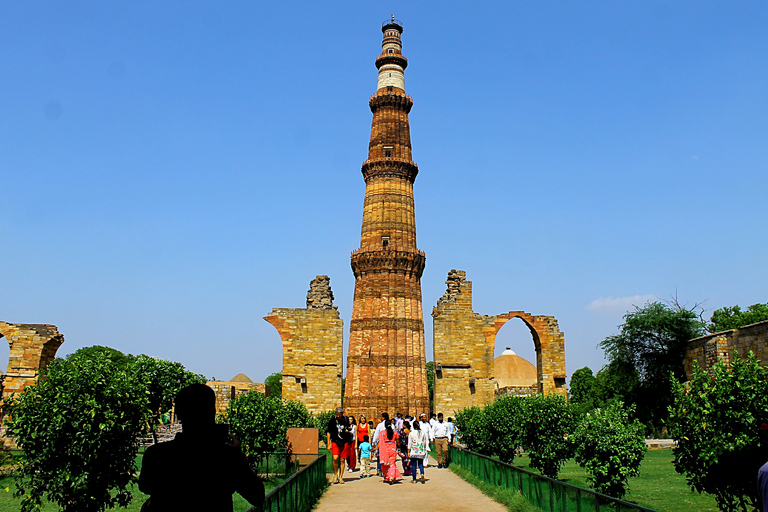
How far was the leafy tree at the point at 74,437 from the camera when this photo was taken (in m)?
8.13

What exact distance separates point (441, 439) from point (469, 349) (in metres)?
14.3

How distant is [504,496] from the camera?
29.9 feet

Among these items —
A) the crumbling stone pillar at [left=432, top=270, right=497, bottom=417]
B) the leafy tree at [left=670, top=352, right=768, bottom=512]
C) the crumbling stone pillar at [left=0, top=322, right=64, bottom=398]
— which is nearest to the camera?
the leafy tree at [left=670, top=352, right=768, bottom=512]

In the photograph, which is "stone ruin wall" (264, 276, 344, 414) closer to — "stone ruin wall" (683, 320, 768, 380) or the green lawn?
the green lawn

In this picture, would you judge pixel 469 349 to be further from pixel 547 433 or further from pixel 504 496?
pixel 504 496

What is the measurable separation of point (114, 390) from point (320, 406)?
20.4 m

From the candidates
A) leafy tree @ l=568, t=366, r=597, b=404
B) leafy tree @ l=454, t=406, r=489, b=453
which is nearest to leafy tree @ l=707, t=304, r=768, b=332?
leafy tree @ l=568, t=366, r=597, b=404

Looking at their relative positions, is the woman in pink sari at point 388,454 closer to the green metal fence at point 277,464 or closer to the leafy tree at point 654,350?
the green metal fence at point 277,464

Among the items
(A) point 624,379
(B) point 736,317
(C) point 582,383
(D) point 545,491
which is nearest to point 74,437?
(D) point 545,491

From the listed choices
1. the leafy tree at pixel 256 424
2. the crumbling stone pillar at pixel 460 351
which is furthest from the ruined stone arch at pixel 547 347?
the leafy tree at pixel 256 424

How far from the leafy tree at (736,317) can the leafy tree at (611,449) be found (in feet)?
91.4

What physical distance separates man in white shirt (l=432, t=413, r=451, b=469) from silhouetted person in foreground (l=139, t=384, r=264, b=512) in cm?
1267

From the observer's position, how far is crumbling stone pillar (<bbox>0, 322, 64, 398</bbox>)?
79.8ft

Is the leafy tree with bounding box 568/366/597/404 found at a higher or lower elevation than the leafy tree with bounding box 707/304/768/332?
lower
